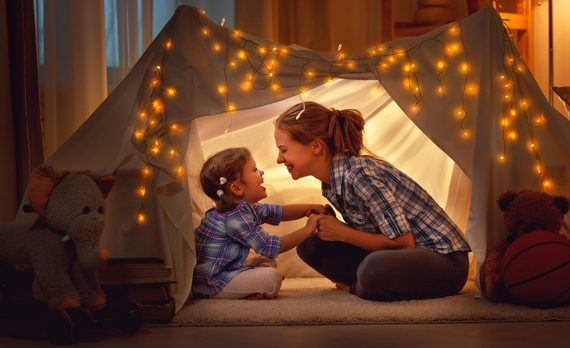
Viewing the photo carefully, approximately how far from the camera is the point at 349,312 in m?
2.39

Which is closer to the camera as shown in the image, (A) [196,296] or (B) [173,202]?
(B) [173,202]

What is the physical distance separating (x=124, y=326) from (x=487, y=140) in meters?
1.16

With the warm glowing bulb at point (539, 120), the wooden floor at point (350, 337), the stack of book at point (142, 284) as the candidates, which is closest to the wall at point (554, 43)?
the warm glowing bulb at point (539, 120)

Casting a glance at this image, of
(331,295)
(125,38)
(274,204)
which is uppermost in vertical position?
(125,38)

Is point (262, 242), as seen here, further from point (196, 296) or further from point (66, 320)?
point (66, 320)

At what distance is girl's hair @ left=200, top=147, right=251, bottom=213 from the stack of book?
0.43 meters

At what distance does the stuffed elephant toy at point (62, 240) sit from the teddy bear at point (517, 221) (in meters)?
1.05

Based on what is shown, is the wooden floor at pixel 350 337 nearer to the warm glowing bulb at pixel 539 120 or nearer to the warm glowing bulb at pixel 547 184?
the warm glowing bulb at pixel 547 184

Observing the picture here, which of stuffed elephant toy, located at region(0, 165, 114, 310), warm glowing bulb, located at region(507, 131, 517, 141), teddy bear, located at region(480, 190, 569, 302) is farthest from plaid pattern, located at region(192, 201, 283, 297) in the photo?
warm glowing bulb, located at region(507, 131, 517, 141)

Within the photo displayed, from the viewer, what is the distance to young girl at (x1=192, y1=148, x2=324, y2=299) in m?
2.69

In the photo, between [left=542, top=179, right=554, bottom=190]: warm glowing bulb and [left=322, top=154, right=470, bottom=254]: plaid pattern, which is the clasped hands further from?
[left=542, top=179, right=554, bottom=190]: warm glowing bulb

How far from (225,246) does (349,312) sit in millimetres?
505

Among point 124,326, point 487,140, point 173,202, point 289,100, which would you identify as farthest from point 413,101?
point 124,326

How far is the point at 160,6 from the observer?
12.3 ft
